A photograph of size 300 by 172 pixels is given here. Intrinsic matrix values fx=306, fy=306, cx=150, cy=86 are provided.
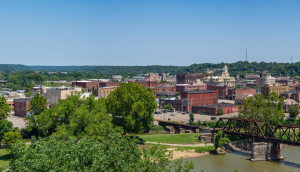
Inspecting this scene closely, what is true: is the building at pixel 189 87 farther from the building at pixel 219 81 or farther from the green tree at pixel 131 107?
the green tree at pixel 131 107

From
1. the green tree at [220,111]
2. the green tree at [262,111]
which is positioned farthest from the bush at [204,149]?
the green tree at [220,111]

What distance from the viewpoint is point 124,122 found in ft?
172

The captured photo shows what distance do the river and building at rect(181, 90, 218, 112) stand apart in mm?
43640

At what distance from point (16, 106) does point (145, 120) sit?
50.3 m

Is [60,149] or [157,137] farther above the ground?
[60,149]

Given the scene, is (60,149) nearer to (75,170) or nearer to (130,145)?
(75,170)

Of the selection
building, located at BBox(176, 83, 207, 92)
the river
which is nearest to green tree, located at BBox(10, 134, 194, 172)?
the river

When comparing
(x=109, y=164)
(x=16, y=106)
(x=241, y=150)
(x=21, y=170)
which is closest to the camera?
(x=21, y=170)

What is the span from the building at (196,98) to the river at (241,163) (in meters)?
43.6

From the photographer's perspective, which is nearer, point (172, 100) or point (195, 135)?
point (195, 135)

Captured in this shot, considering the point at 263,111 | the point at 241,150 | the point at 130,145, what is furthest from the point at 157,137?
the point at 130,145

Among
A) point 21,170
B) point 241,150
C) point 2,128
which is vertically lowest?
point 241,150

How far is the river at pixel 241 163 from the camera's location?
42.7m

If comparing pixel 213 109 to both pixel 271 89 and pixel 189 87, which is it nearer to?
pixel 271 89
